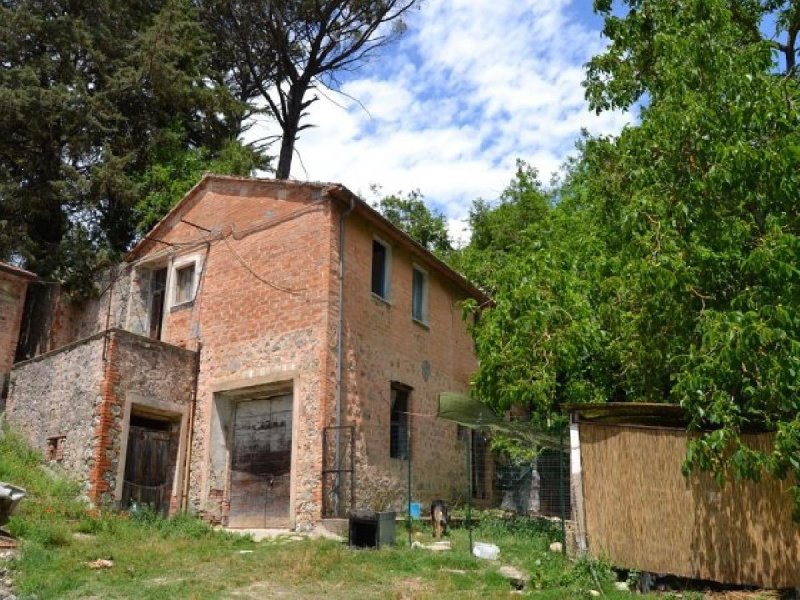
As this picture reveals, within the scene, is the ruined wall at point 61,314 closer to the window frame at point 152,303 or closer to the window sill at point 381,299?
the window frame at point 152,303

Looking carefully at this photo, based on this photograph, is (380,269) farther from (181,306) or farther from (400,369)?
(181,306)

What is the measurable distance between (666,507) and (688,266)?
10.1ft

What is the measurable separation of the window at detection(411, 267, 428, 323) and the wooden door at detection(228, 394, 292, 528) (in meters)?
4.40

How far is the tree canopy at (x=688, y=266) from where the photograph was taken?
331 inches

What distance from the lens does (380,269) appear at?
16672 mm

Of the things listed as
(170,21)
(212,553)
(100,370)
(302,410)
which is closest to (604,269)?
(302,410)

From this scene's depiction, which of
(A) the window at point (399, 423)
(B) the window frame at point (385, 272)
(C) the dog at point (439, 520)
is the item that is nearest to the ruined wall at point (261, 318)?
(B) the window frame at point (385, 272)

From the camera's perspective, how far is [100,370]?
47.2ft

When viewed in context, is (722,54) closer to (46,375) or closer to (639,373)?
(639,373)

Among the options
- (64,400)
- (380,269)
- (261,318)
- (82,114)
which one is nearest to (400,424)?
(380,269)

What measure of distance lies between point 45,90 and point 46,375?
9.18m

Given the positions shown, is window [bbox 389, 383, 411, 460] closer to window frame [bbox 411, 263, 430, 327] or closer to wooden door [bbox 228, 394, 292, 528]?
window frame [bbox 411, 263, 430, 327]

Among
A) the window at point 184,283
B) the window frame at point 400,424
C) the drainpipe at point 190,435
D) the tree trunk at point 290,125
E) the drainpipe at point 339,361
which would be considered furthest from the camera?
the tree trunk at point 290,125

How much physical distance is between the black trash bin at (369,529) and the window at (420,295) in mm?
6687
